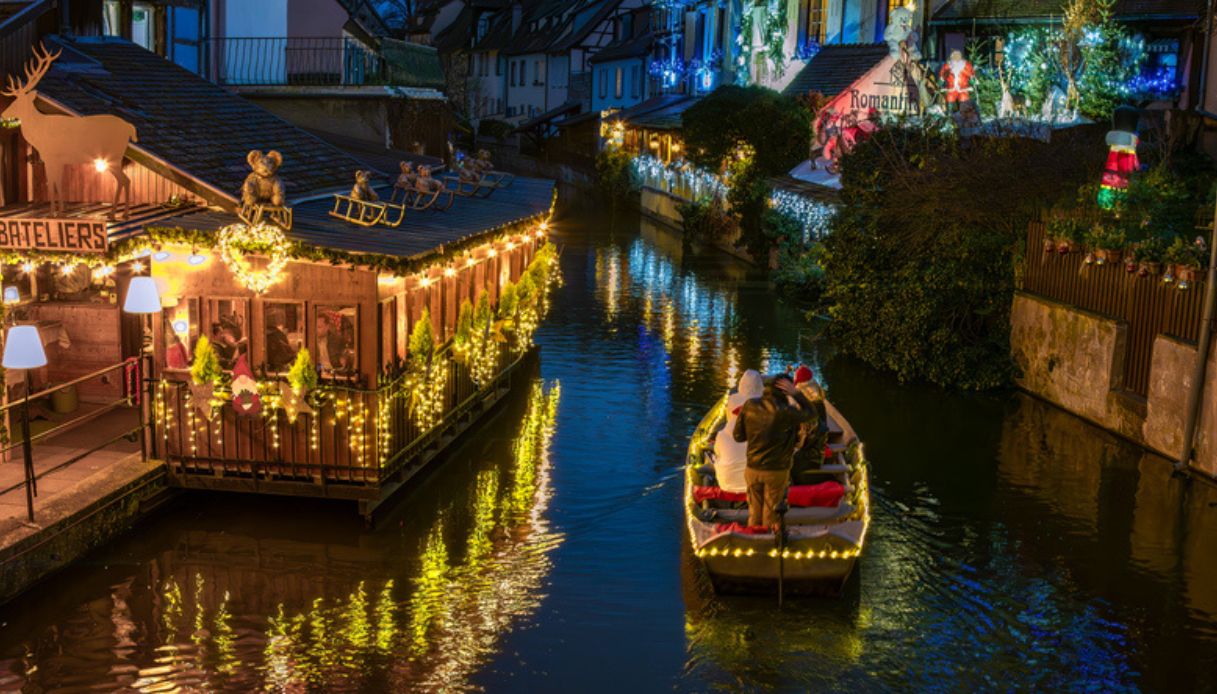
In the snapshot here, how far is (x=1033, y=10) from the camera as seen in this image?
36875 mm

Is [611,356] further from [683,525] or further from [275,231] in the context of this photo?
[275,231]

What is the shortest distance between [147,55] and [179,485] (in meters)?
8.72

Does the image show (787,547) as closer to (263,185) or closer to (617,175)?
(263,185)

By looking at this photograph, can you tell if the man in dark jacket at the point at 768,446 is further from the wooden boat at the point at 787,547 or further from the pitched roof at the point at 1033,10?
the pitched roof at the point at 1033,10

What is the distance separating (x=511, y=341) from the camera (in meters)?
21.3

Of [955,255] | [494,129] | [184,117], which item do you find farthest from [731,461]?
[494,129]

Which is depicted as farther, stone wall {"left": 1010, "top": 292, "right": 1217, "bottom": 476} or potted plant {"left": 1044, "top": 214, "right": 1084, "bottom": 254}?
potted plant {"left": 1044, "top": 214, "right": 1084, "bottom": 254}

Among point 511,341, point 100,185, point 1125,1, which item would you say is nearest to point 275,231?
point 100,185

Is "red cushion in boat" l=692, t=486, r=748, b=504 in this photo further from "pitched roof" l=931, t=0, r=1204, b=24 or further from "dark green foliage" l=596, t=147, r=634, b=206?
"dark green foliage" l=596, t=147, r=634, b=206

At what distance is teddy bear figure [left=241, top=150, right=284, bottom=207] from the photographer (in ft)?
46.4

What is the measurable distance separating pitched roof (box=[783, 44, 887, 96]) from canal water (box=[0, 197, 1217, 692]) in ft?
71.0

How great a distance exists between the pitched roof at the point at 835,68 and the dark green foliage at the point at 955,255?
1559 cm

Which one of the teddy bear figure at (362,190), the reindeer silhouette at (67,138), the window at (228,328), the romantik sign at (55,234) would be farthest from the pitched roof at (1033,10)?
the romantik sign at (55,234)

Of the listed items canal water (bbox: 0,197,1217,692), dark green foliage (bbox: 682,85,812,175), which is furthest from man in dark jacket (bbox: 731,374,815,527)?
dark green foliage (bbox: 682,85,812,175)
